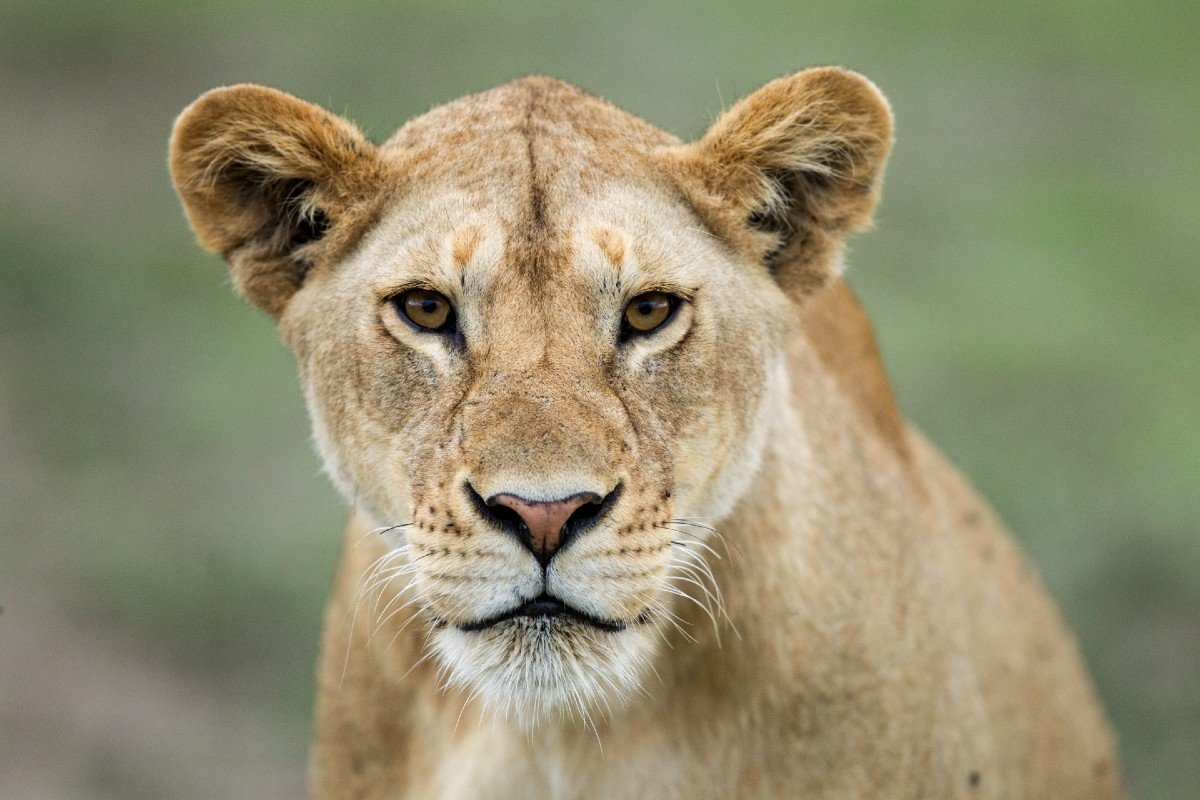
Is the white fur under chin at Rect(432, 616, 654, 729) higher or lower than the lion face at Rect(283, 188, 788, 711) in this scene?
lower

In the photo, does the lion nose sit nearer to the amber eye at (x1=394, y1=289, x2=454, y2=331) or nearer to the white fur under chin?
the white fur under chin

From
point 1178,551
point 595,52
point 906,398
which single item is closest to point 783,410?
point 1178,551

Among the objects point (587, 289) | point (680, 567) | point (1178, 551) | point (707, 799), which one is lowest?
point (1178, 551)

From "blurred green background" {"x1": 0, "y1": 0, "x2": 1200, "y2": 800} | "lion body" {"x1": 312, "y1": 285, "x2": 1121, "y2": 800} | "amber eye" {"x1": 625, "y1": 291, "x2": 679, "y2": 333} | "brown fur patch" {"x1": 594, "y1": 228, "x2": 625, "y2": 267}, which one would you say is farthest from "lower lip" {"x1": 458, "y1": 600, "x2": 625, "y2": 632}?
"blurred green background" {"x1": 0, "y1": 0, "x2": 1200, "y2": 800}

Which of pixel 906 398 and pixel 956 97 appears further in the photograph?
pixel 956 97

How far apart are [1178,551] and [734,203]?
Answer: 613 centimetres

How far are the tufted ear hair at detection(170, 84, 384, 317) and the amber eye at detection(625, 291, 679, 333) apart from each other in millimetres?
715

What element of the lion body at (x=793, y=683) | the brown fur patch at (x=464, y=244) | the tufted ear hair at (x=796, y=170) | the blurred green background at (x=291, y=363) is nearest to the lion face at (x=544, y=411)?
the brown fur patch at (x=464, y=244)

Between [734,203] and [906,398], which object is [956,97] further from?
[734,203]

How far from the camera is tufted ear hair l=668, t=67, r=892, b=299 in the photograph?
154 inches

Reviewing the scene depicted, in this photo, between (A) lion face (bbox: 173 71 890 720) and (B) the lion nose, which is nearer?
(B) the lion nose

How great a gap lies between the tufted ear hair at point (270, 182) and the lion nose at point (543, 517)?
964 mm

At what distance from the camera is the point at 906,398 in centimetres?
1060

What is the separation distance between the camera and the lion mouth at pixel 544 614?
11.1 feet
